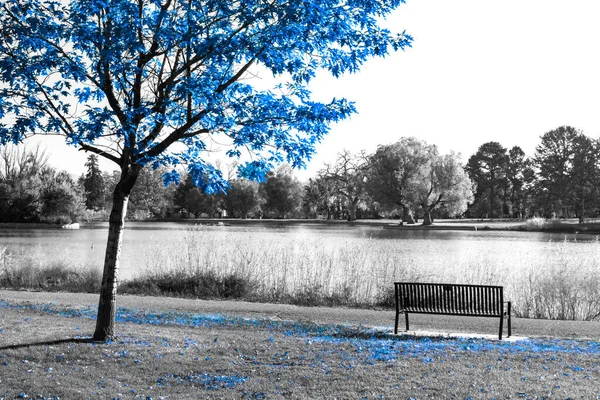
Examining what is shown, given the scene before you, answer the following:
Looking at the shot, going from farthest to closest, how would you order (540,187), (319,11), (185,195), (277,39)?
(185,195) → (540,187) → (277,39) → (319,11)

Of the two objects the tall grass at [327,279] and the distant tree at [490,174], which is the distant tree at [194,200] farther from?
the tall grass at [327,279]

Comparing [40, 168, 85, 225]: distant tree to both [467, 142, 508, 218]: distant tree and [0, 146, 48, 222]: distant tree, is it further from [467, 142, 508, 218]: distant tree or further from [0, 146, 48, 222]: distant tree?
[467, 142, 508, 218]: distant tree

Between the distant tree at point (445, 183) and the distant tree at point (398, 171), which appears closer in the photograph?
the distant tree at point (445, 183)

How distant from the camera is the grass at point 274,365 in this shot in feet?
20.4

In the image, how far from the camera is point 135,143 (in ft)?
27.8

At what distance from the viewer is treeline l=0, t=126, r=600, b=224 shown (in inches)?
2869

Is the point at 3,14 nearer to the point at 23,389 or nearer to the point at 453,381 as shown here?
the point at 23,389

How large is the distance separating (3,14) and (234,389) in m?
6.48

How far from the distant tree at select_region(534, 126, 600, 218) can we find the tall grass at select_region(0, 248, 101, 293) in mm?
71220

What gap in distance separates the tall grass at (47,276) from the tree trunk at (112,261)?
9486 millimetres

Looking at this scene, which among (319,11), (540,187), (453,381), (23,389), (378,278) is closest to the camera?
(23,389)

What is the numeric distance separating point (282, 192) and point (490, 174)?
39.5 metres

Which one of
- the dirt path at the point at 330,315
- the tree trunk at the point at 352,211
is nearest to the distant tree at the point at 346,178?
the tree trunk at the point at 352,211

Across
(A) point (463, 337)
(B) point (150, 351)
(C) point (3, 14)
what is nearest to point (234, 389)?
(B) point (150, 351)
